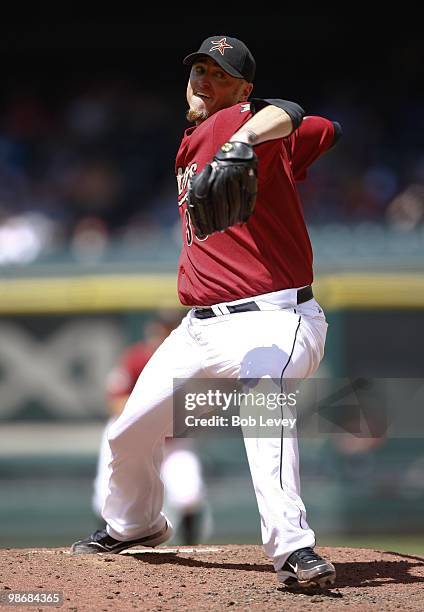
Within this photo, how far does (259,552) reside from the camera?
4359mm

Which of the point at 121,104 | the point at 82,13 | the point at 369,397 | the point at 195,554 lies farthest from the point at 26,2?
the point at 195,554

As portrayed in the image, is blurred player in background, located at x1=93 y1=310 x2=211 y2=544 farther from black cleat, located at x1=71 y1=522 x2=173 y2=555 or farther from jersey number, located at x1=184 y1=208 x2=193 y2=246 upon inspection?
jersey number, located at x1=184 y1=208 x2=193 y2=246

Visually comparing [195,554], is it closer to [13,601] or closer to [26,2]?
[13,601]

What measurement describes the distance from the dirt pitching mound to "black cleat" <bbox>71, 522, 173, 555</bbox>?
39 millimetres

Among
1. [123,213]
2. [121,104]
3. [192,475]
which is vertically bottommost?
[192,475]

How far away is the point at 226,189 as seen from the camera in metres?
3.22

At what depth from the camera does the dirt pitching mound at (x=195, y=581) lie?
339 cm

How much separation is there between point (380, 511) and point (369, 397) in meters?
0.92

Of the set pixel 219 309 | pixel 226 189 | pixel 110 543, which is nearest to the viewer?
pixel 226 189

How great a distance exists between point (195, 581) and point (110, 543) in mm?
540

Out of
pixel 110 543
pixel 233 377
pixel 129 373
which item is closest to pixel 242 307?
pixel 233 377

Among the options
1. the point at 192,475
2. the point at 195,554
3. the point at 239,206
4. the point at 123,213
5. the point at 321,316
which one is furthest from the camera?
the point at 123,213

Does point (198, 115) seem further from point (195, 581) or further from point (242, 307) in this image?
point (195, 581)

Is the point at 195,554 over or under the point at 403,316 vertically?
under
